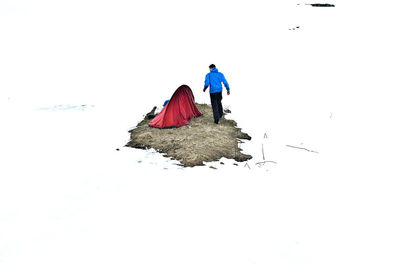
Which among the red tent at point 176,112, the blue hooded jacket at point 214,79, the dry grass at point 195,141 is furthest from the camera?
the blue hooded jacket at point 214,79

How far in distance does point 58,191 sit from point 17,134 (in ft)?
15.4

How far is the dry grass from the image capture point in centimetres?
609

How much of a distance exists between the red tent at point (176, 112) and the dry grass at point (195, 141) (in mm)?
232

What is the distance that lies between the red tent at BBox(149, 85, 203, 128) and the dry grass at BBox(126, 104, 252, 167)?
0.76 ft

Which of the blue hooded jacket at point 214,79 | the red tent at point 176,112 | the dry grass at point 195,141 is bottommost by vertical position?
the dry grass at point 195,141

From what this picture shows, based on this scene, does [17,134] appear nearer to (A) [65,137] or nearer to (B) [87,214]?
(A) [65,137]

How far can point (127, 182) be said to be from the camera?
5.05 m

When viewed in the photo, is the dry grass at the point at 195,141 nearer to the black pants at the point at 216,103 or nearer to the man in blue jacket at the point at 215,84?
the black pants at the point at 216,103

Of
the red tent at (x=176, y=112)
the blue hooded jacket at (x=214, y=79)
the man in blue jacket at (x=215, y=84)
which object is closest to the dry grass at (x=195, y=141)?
the red tent at (x=176, y=112)

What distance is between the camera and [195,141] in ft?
22.3

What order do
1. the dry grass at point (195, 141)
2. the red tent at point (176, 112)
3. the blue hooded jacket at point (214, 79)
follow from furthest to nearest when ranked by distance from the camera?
the blue hooded jacket at point (214, 79), the red tent at point (176, 112), the dry grass at point (195, 141)

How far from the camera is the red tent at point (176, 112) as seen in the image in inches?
314

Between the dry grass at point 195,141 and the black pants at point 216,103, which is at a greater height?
the black pants at point 216,103

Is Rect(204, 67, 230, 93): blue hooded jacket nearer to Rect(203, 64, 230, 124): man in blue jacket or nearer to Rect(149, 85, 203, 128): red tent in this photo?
Rect(203, 64, 230, 124): man in blue jacket
